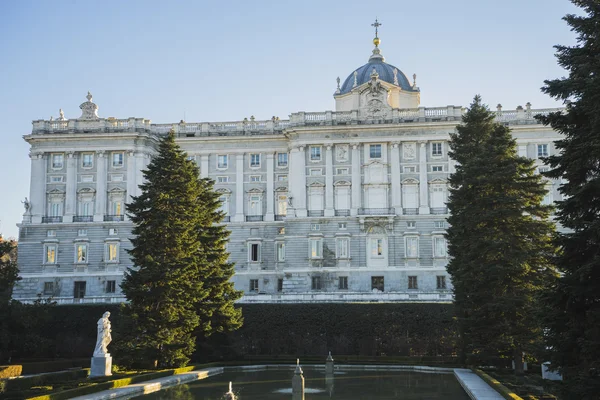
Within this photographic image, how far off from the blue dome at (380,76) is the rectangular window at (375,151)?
967cm

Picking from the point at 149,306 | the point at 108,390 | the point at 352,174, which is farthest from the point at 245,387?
the point at 352,174

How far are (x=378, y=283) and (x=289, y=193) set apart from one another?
1210cm

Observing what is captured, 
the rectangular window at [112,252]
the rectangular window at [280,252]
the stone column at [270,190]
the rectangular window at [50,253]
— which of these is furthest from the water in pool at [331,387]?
the rectangular window at [50,253]

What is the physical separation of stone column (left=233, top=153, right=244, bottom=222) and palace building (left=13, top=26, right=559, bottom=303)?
0.12m

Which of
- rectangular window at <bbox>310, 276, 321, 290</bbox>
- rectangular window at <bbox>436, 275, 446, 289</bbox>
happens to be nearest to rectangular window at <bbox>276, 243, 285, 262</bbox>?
rectangular window at <bbox>310, 276, 321, 290</bbox>

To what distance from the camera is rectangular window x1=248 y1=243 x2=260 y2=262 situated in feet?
228

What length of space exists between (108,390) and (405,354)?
84.4 ft

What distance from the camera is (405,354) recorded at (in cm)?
4759

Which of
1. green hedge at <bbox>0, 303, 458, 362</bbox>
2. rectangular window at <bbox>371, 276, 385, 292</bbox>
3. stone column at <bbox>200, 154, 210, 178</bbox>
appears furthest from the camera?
stone column at <bbox>200, 154, 210, 178</bbox>

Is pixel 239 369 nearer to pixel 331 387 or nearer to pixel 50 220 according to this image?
pixel 331 387

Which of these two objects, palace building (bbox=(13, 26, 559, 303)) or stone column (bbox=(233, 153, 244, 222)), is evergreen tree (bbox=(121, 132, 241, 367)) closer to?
palace building (bbox=(13, 26, 559, 303))

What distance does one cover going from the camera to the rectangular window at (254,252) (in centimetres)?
6944

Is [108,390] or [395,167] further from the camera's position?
[395,167]

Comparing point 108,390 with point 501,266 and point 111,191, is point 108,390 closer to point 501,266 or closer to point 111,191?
point 501,266
